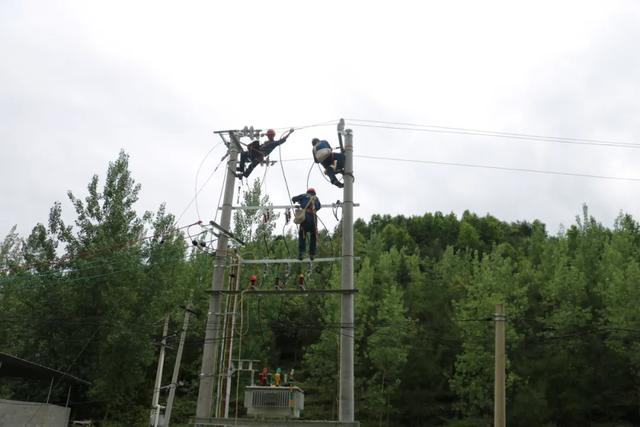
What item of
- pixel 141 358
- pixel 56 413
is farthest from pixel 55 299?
pixel 56 413

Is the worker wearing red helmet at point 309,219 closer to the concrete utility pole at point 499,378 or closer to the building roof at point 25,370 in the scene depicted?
the concrete utility pole at point 499,378

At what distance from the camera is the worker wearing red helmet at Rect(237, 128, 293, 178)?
42.6ft

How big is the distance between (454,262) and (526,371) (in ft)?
42.2

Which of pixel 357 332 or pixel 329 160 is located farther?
pixel 357 332

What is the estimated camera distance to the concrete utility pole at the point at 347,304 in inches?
406

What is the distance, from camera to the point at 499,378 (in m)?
11.7

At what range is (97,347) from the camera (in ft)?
91.8

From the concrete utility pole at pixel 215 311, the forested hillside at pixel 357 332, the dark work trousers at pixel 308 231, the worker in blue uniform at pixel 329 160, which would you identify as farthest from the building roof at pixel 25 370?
the worker in blue uniform at pixel 329 160

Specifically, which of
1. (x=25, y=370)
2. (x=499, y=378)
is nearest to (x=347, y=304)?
(x=499, y=378)

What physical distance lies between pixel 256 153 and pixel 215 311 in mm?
3504

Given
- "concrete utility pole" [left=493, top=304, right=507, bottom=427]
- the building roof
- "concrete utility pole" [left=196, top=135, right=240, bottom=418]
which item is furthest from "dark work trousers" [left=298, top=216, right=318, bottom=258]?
the building roof

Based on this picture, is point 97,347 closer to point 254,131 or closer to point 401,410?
point 401,410

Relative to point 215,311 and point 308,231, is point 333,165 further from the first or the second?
point 215,311

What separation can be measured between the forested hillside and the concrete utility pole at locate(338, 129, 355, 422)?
14164 millimetres
